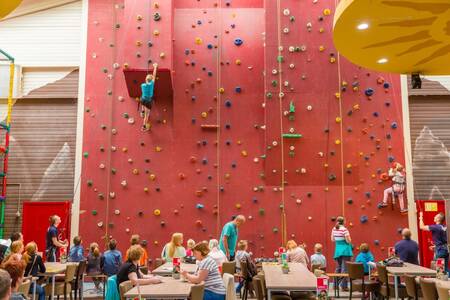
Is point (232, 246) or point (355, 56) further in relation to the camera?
point (232, 246)

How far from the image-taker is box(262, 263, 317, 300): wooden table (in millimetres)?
5422

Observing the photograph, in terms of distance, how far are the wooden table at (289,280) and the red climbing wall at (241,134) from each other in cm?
461

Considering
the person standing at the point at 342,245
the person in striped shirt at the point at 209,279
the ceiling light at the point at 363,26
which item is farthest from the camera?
the person standing at the point at 342,245

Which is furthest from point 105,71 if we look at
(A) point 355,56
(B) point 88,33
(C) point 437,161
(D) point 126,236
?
(C) point 437,161

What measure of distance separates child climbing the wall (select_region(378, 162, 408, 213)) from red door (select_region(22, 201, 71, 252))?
749 centimetres

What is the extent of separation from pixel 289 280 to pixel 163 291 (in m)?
1.65

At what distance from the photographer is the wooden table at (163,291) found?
Answer: 491cm

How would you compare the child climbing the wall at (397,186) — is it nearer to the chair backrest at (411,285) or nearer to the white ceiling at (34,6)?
the chair backrest at (411,285)

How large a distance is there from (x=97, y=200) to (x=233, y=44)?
5117 mm

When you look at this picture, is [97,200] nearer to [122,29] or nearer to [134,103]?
[134,103]

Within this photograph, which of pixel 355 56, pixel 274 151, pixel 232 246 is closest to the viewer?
pixel 355 56

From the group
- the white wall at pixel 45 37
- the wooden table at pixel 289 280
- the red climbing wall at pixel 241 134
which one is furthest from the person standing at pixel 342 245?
the white wall at pixel 45 37

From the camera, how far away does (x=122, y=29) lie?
1289 centimetres

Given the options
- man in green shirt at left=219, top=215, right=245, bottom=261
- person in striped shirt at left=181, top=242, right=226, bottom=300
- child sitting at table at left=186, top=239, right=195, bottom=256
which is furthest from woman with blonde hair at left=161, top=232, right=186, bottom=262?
person in striped shirt at left=181, top=242, right=226, bottom=300
